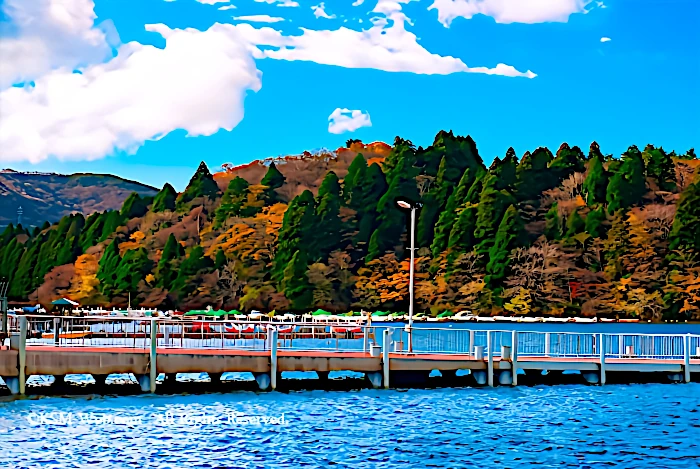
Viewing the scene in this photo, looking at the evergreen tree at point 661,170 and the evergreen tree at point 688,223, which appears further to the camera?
the evergreen tree at point 661,170

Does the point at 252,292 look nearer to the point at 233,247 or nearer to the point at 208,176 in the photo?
the point at 233,247

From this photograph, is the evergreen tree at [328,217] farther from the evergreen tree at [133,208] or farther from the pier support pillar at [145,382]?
the pier support pillar at [145,382]

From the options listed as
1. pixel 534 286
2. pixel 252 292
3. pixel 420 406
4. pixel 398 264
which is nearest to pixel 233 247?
pixel 252 292

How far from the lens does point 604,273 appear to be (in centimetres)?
13775

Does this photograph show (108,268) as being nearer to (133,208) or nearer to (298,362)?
(133,208)

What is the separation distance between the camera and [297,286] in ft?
481

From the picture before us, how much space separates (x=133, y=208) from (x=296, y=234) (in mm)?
48499

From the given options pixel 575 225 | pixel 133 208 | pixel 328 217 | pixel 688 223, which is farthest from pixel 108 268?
pixel 688 223

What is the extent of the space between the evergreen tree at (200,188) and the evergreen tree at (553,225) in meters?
57.9

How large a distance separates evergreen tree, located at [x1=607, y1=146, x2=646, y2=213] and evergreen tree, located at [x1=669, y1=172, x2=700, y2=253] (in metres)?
11.0

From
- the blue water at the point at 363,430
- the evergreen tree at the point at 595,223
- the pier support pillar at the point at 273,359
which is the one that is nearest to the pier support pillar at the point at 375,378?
the blue water at the point at 363,430

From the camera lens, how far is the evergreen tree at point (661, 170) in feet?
494

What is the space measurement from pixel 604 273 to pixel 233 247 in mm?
49855

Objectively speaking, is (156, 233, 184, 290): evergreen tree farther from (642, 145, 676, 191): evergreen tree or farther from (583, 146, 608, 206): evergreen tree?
(642, 145, 676, 191): evergreen tree
